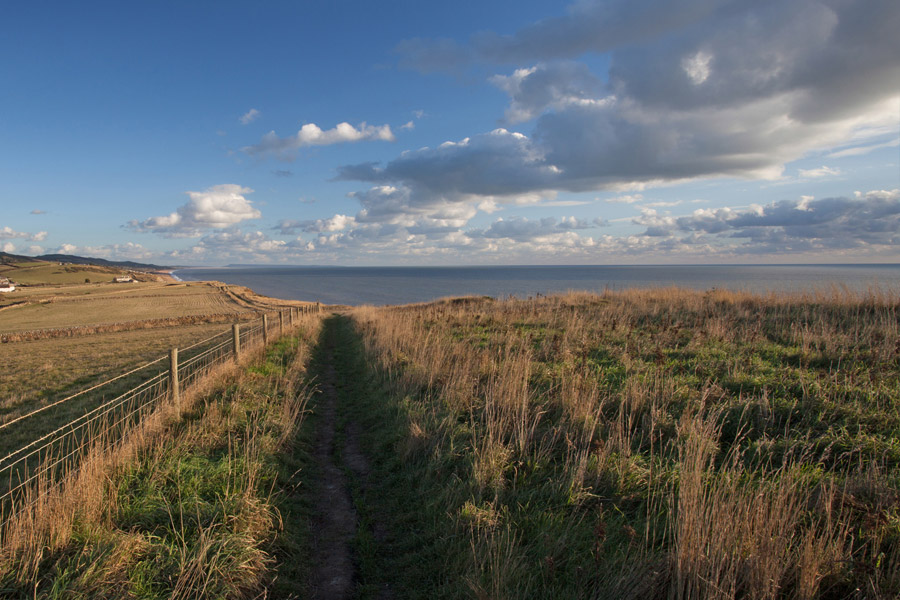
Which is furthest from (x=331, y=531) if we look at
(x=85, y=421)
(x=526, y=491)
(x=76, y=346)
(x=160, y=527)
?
(x=76, y=346)

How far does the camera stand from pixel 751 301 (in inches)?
625

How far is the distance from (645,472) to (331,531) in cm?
332

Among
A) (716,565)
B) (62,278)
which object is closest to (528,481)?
(716,565)

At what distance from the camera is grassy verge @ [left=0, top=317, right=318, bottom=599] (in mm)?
3189

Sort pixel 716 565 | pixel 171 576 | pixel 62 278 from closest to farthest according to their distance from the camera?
1. pixel 716 565
2. pixel 171 576
3. pixel 62 278

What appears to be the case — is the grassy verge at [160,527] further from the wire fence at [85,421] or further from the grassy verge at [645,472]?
the grassy verge at [645,472]

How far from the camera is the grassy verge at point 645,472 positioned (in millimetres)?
2965

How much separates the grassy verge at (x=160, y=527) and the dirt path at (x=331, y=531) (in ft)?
1.45

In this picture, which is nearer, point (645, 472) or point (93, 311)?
point (645, 472)

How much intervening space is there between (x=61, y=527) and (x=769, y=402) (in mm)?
7909

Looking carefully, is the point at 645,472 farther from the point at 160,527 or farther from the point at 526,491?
the point at 160,527

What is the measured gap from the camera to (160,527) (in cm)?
393

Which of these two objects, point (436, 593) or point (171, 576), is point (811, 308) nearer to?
point (436, 593)

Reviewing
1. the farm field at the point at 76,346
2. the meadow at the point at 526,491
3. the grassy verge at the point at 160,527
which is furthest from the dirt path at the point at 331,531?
the farm field at the point at 76,346
